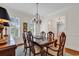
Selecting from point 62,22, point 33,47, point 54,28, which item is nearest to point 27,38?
point 33,47

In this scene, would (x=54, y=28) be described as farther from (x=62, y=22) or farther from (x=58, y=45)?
(x=58, y=45)

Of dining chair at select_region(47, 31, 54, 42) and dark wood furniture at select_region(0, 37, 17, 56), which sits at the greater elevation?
dining chair at select_region(47, 31, 54, 42)

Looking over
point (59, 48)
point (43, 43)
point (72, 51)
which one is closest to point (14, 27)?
point (43, 43)

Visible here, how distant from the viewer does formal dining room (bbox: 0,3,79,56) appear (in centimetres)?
180

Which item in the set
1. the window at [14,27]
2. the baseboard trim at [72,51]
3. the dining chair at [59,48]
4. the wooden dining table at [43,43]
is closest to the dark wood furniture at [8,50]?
the window at [14,27]

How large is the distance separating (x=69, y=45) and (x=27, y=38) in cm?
62

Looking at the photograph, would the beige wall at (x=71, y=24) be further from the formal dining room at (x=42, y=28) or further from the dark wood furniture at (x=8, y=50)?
the dark wood furniture at (x=8, y=50)

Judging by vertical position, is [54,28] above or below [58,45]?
above

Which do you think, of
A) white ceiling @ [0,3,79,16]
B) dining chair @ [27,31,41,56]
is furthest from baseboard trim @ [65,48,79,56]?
white ceiling @ [0,3,79,16]

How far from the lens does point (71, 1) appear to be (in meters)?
1.86

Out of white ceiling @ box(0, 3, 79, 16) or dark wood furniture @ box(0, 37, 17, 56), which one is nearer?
dark wood furniture @ box(0, 37, 17, 56)

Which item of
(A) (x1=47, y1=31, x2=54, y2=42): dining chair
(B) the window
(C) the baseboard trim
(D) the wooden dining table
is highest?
(B) the window

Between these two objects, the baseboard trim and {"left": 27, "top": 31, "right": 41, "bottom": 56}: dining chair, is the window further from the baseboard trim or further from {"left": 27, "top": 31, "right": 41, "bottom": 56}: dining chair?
the baseboard trim

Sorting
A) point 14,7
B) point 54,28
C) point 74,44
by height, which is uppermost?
point 14,7
